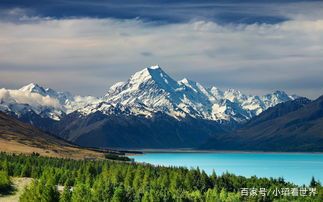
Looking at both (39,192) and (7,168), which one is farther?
(7,168)

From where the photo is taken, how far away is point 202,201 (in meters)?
169

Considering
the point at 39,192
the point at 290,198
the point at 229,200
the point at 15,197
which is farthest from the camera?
the point at 290,198

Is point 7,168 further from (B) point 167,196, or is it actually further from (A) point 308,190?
(A) point 308,190

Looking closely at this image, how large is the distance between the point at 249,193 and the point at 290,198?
12.9 m

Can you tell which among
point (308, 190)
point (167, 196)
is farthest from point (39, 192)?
point (308, 190)

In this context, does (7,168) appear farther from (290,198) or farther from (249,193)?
(290,198)

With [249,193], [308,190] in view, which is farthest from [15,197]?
[308,190]

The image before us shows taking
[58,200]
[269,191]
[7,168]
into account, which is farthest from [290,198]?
[7,168]

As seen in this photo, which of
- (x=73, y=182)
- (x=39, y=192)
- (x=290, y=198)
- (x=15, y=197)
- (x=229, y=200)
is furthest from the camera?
(x=73, y=182)

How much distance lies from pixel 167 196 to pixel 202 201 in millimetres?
16322

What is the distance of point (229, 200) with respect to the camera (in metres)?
168

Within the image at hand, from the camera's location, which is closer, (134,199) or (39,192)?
(39,192)

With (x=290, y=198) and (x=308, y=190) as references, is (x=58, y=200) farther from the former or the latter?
(x=308, y=190)

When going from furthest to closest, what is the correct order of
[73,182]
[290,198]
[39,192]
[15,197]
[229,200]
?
[73,182] → [290,198] → [229,200] → [15,197] → [39,192]
